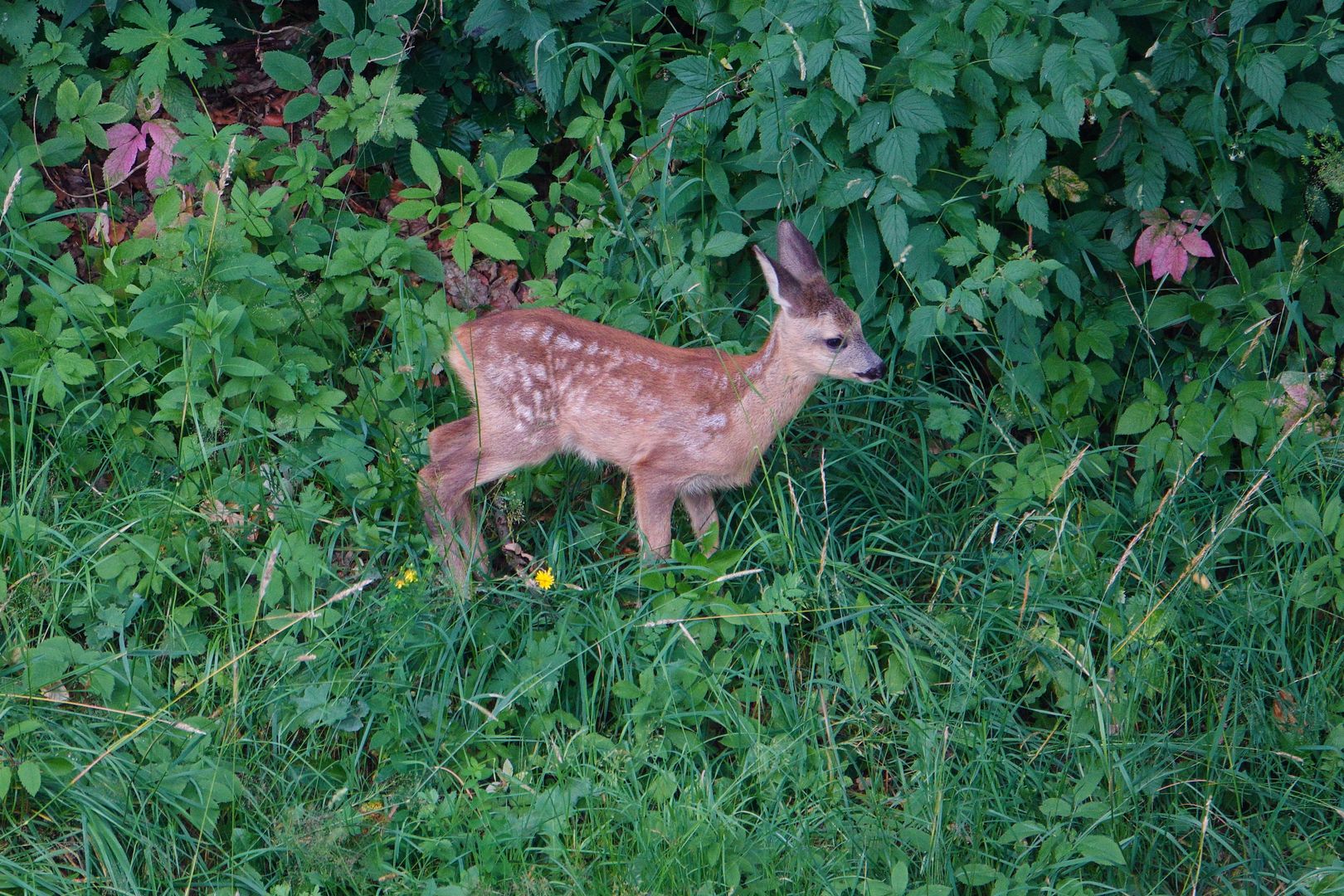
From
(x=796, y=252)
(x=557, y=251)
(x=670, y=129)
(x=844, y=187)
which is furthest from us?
(x=557, y=251)

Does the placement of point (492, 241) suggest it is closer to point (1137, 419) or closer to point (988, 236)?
point (988, 236)

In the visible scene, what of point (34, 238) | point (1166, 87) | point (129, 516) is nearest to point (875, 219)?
point (1166, 87)

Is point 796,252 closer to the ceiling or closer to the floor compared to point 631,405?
closer to the ceiling

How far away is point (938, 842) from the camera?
3051 millimetres

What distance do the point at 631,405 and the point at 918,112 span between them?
49.6 inches

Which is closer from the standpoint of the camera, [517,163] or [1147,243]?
[1147,243]

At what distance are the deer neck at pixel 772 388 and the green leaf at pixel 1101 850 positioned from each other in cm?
162

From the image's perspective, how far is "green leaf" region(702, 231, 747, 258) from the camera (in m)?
4.48

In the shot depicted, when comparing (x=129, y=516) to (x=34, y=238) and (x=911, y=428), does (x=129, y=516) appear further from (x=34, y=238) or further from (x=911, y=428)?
(x=911, y=428)

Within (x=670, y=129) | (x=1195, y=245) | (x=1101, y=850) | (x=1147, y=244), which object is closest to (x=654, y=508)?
(x=670, y=129)

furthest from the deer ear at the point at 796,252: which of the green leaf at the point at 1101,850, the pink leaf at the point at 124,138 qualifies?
the pink leaf at the point at 124,138

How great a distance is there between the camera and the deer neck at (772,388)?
422cm

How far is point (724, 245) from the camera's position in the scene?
4.50 metres

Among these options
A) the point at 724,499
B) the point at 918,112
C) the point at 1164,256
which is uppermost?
the point at 918,112
